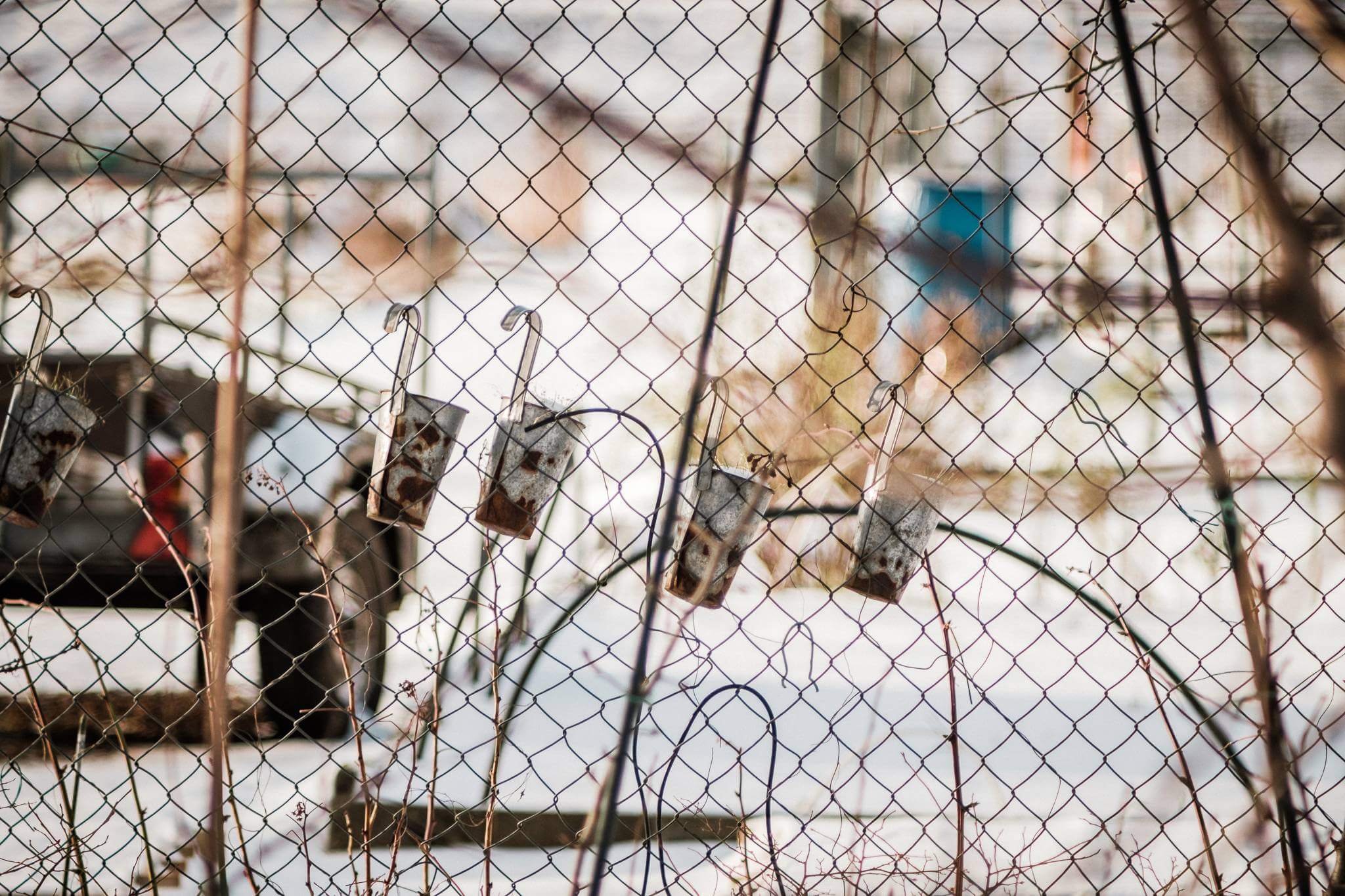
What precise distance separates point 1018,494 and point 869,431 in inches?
65.7

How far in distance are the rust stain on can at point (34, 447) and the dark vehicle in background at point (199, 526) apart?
911 millimetres

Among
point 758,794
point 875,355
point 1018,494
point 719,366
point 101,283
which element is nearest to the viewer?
point 758,794

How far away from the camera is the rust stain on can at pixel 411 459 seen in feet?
4.26

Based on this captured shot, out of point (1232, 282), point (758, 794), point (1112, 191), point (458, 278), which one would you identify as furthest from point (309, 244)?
point (1112, 191)

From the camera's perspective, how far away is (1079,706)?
3.82 m

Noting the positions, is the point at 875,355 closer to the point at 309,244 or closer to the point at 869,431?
the point at 869,431

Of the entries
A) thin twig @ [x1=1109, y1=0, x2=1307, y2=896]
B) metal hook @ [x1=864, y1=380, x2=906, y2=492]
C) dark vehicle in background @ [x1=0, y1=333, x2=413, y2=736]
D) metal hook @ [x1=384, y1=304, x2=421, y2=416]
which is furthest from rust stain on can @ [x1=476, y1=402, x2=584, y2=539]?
dark vehicle in background @ [x1=0, y1=333, x2=413, y2=736]

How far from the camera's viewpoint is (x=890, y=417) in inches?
54.5

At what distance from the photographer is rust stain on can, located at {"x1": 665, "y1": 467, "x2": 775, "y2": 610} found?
1326 millimetres

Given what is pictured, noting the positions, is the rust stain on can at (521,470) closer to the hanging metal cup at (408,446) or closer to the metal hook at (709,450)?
the hanging metal cup at (408,446)

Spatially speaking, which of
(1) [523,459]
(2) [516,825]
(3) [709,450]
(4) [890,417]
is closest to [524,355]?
(1) [523,459]

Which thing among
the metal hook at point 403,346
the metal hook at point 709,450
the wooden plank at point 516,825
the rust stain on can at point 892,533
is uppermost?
the metal hook at point 403,346

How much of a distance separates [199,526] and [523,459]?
1.51 metres

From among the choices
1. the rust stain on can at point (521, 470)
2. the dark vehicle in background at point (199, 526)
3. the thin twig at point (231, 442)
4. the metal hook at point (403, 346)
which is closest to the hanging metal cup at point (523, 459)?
the rust stain on can at point (521, 470)
